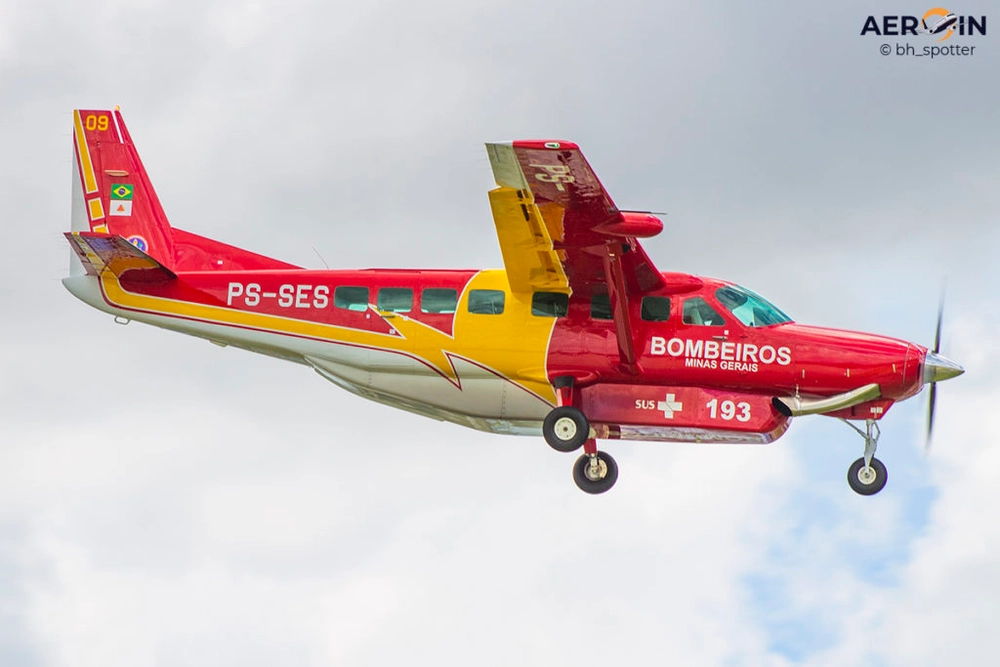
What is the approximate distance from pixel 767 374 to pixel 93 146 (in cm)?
1408

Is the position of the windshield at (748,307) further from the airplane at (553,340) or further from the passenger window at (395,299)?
the passenger window at (395,299)

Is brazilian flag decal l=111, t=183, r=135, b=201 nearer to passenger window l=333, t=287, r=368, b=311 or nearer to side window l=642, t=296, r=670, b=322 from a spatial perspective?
passenger window l=333, t=287, r=368, b=311

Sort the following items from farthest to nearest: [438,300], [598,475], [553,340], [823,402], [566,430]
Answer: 1. [598,475]
2. [438,300]
3. [553,340]
4. [566,430]
5. [823,402]

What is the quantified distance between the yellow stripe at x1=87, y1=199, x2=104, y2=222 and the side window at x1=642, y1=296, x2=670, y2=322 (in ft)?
36.4

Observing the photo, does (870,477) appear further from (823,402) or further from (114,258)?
(114,258)

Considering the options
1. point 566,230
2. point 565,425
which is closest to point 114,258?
point 566,230

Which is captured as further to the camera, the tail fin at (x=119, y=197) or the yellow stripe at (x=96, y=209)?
the yellow stripe at (x=96, y=209)

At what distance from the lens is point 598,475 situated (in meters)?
35.7

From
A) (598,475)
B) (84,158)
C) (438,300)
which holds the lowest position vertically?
(598,475)

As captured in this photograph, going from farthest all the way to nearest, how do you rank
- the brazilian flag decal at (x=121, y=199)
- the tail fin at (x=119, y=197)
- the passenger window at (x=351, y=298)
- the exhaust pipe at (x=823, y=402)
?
1. the brazilian flag decal at (x=121, y=199)
2. the tail fin at (x=119, y=197)
3. the passenger window at (x=351, y=298)
4. the exhaust pipe at (x=823, y=402)

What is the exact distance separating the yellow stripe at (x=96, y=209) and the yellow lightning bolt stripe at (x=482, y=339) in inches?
213

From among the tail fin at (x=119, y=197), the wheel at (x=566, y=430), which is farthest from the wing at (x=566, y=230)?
the tail fin at (x=119, y=197)

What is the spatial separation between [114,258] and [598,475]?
380 inches

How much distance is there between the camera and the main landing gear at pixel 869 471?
3403cm
